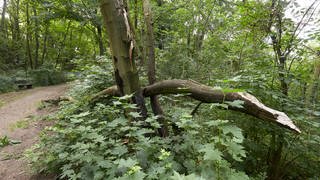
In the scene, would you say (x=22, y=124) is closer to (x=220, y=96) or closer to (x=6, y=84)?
(x=220, y=96)

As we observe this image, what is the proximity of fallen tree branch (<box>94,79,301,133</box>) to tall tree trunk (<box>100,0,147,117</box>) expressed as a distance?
290 mm

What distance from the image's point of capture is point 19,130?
16.7 ft

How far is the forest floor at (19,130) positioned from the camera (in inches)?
122

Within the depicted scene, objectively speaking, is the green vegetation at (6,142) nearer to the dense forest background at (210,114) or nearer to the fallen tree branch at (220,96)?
the dense forest background at (210,114)

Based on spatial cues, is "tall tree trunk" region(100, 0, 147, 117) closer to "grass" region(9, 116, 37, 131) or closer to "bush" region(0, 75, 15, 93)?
"grass" region(9, 116, 37, 131)

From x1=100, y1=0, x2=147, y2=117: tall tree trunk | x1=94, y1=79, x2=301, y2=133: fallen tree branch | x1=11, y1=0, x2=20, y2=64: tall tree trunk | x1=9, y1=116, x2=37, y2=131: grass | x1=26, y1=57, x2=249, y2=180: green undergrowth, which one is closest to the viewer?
x1=26, y1=57, x2=249, y2=180: green undergrowth

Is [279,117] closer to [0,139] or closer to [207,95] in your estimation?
[207,95]

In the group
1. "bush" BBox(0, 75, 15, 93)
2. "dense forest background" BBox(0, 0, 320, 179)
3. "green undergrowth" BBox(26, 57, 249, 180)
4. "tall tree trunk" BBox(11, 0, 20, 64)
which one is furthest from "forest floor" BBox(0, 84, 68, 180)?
"tall tree trunk" BBox(11, 0, 20, 64)

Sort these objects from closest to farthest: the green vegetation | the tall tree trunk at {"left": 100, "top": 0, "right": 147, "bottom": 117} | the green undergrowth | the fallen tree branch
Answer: the green undergrowth
the fallen tree branch
the tall tree trunk at {"left": 100, "top": 0, "right": 147, "bottom": 117}
the green vegetation

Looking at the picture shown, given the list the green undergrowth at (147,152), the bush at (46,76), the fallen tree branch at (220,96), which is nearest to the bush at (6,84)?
the bush at (46,76)

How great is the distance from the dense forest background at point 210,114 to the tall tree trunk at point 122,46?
12 centimetres

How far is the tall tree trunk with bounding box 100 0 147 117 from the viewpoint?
2.87m

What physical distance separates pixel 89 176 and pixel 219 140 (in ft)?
4.23

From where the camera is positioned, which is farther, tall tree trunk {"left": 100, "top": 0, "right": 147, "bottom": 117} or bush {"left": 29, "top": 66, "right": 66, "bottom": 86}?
bush {"left": 29, "top": 66, "right": 66, "bottom": 86}
